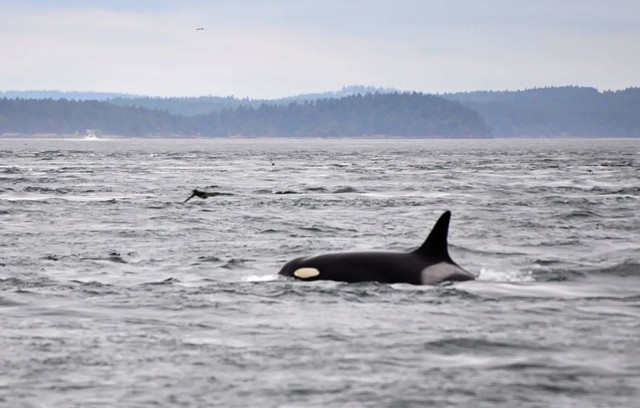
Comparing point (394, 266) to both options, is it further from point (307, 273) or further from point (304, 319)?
point (304, 319)

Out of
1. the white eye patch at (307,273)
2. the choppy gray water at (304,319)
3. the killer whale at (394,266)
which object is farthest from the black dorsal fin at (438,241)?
the white eye patch at (307,273)

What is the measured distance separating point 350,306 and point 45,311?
10.8 feet

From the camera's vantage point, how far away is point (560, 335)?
436 inches

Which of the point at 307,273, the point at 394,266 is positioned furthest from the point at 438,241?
the point at 307,273

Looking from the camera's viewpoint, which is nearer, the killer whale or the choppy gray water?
the choppy gray water

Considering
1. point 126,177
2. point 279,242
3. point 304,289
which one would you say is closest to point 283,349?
point 304,289

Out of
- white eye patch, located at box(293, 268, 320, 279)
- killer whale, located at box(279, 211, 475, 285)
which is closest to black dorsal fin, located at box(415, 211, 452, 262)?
killer whale, located at box(279, 211, 475, 285)

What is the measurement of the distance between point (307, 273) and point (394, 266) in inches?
41.4

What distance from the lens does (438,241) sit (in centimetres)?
1373

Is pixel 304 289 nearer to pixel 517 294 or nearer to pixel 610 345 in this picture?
pixel 517 294

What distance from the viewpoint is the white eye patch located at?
46.0 ft

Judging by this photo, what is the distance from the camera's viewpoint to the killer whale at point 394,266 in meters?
13.8

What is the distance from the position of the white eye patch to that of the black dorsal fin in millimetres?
1232

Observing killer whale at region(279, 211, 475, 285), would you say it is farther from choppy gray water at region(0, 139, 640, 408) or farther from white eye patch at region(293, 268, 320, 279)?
choppy gray water at region(0, 139, 640, 408)
